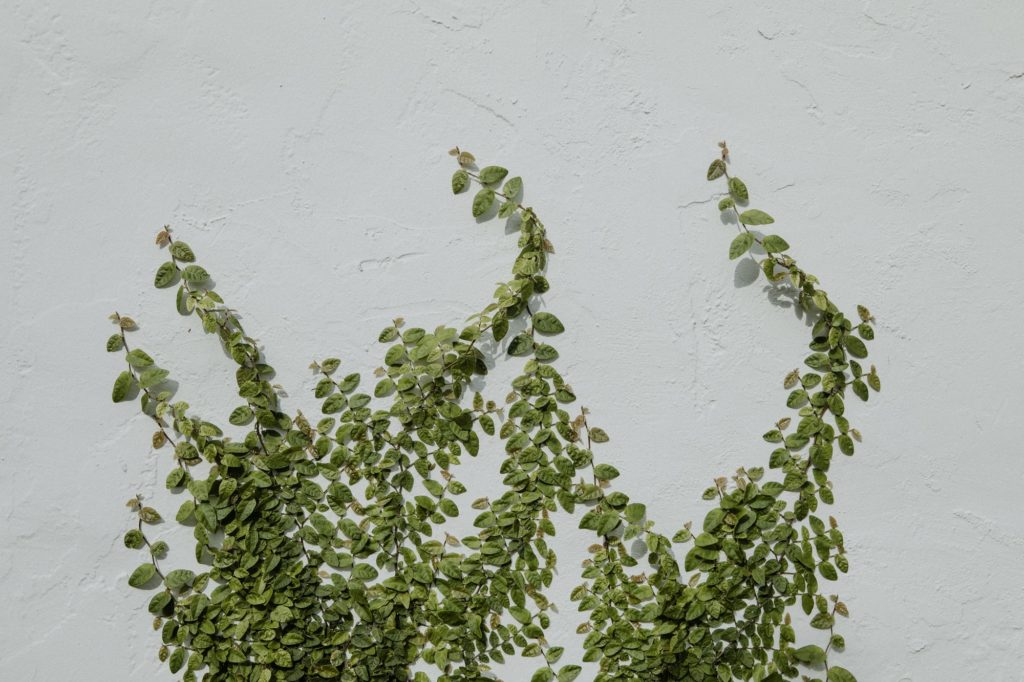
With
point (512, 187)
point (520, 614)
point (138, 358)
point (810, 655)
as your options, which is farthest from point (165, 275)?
point (810, 655)

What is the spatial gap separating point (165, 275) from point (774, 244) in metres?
1.30

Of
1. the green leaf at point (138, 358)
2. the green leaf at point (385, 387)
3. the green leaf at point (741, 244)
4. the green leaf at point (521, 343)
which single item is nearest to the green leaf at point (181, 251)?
the green leaf at point (138, 358)

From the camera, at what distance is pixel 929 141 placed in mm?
1700

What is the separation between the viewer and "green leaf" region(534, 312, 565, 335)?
1.74 meters

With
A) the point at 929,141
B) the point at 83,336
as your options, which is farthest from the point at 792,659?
the point at 83,336

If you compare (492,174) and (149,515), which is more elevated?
(492,174)

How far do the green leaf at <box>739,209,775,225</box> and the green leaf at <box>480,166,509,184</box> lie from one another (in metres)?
0.51

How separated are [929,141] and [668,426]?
808 mm

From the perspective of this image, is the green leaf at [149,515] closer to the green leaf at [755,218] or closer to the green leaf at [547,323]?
the green leaf at [547,323]

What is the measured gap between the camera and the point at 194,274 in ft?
5.73

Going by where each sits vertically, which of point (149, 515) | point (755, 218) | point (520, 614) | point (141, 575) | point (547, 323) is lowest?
point (520, 614)

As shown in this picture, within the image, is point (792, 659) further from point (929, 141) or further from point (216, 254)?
point (216, 254)

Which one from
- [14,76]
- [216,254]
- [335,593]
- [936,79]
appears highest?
[14,76]

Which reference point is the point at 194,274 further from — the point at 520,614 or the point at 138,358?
the point at 520,614
